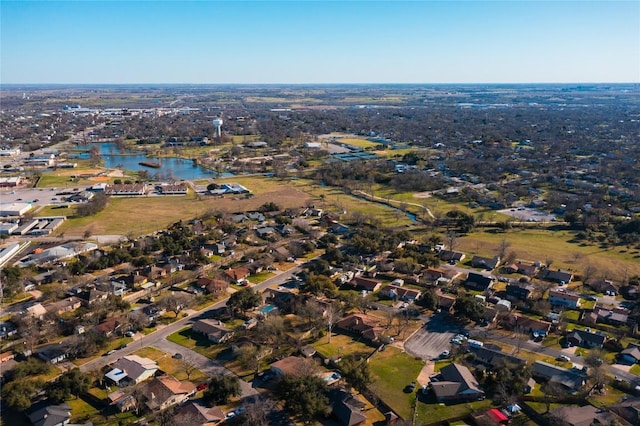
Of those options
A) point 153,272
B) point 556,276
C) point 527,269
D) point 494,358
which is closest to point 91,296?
point 153,272

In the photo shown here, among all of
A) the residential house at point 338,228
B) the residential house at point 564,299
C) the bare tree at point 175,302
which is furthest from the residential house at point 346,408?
the residential house at point 338,228

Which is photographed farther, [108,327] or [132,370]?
[108,327]

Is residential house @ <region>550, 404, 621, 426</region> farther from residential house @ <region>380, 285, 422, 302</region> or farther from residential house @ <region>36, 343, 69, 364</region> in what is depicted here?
residential house @ <region>36, 343, 69, 364</region>

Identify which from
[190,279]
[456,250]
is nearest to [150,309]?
[190,279]

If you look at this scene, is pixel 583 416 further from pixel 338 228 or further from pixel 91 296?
pixel 338 228

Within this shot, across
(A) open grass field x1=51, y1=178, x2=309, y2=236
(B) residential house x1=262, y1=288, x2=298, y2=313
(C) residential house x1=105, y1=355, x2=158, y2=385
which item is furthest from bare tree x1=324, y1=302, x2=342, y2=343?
(A) open grass field x1=51, y1=178, x2=309, y2=236

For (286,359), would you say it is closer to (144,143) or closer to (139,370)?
(139,370)

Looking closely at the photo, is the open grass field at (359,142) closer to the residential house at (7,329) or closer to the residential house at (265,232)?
the residential house at (265,232)
